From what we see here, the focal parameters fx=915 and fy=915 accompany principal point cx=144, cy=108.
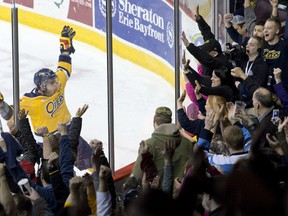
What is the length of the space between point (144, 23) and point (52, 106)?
157 cm

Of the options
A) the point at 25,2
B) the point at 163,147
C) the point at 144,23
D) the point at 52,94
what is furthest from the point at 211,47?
the point at 163,147

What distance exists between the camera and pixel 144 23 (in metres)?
8.43

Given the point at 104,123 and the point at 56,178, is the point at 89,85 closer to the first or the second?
the point at 104,123

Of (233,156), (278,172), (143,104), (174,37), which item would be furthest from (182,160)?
(278,172)

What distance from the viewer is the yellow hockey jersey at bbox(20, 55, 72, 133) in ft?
23.5

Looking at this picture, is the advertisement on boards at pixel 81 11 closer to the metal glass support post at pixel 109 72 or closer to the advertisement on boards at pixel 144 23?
the advertisement on boards at pixel 144 23

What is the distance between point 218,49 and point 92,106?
1.41m

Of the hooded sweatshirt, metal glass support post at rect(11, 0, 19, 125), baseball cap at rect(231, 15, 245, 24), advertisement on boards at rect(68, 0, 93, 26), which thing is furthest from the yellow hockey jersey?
baseball cap at rect(231, 15, 245, 24)

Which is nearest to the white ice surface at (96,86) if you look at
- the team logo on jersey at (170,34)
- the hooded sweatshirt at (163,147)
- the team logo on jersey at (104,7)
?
the team logo on jersey at (104,7)

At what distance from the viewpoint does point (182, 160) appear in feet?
18.9

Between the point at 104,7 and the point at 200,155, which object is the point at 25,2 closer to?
the point at 104,7

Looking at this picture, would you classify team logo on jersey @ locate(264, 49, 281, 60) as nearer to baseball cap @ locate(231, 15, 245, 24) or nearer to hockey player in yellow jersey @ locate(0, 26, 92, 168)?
hockey player in yellow jersey @ locate(0, 26, 92, 168)

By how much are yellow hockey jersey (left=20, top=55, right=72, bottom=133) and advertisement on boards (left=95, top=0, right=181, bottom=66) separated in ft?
1.77

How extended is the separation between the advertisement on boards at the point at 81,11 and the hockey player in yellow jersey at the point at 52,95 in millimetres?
114
